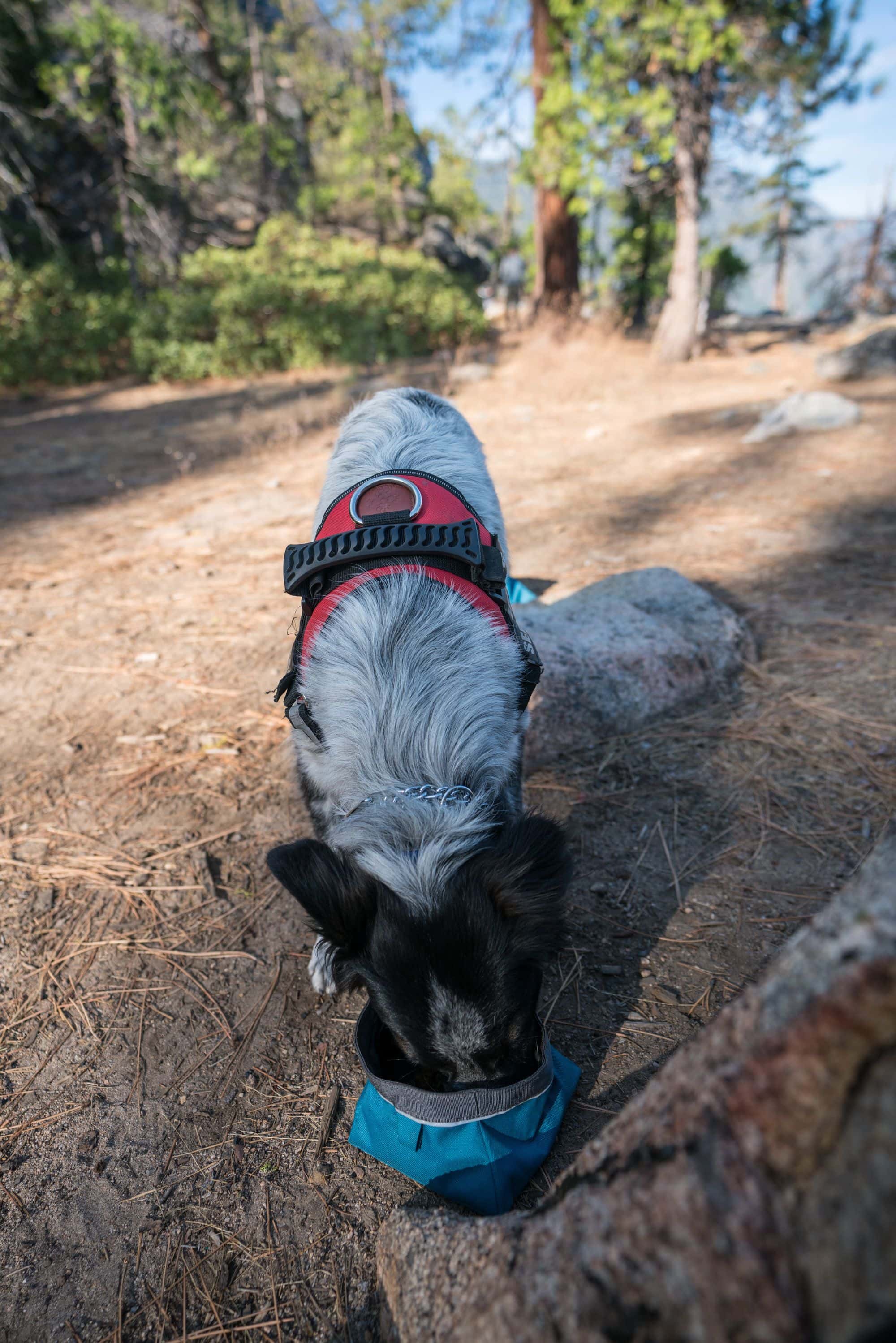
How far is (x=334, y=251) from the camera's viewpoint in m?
17.7

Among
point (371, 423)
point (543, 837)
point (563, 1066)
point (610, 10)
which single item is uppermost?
point (610, 10)

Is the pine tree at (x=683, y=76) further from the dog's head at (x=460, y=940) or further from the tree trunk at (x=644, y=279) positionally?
the dog's head at (x=460, y=940)

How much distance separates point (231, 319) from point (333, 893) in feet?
53.0

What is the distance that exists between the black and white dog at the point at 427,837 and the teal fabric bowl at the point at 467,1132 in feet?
0.19

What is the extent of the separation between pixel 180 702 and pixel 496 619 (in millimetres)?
2238

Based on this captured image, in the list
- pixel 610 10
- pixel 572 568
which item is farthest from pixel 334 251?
pixel 572 568

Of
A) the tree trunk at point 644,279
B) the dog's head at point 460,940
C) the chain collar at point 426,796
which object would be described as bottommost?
the dog's head at point 460,940

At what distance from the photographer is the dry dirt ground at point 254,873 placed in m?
1.76

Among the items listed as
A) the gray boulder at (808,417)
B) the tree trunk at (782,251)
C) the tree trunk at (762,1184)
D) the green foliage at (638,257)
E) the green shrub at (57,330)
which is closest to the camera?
the tree trunk at (762,1184)

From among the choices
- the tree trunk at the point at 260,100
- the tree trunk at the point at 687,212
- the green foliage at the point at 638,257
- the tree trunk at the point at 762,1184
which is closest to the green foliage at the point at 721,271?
the green foliage at the point at 638,257

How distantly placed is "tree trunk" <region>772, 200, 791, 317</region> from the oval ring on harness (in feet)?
132

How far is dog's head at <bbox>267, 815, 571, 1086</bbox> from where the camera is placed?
171 cm

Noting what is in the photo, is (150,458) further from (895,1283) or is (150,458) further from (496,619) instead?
(895,1283)

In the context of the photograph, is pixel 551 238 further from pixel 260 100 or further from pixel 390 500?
pixel 390 500
